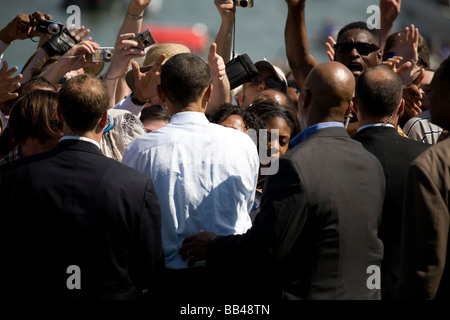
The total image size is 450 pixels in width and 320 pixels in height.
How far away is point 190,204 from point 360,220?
2.75ft

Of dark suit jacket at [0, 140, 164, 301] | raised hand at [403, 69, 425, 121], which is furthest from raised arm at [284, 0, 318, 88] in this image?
dark suit jacket at [0, 140, 164, 301]

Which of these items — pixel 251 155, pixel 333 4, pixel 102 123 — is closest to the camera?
pixel 102 123

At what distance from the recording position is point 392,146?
3404 millimetres

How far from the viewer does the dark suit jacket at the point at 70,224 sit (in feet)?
9.14

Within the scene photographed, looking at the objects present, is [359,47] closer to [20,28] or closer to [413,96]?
[413,96]

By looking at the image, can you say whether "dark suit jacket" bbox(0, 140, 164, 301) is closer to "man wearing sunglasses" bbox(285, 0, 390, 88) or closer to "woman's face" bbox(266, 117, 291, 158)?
"woman's face" bbox(266, 117, 291, 158)

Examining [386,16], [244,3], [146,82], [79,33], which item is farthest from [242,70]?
[386,16]

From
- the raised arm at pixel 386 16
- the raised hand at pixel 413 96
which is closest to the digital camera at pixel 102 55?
the raised hand at pixel 413 96

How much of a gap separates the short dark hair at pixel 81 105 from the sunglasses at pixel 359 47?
8.79ft

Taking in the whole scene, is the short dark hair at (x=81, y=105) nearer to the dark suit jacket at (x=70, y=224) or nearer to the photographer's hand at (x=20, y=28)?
the dark suit jacket at (x=70, y=224)

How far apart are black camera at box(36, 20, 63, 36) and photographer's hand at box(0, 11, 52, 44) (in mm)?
40

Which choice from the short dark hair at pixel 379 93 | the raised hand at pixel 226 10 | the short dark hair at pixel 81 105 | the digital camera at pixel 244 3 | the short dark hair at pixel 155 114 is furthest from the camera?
the raised hand at pixel 226 10
